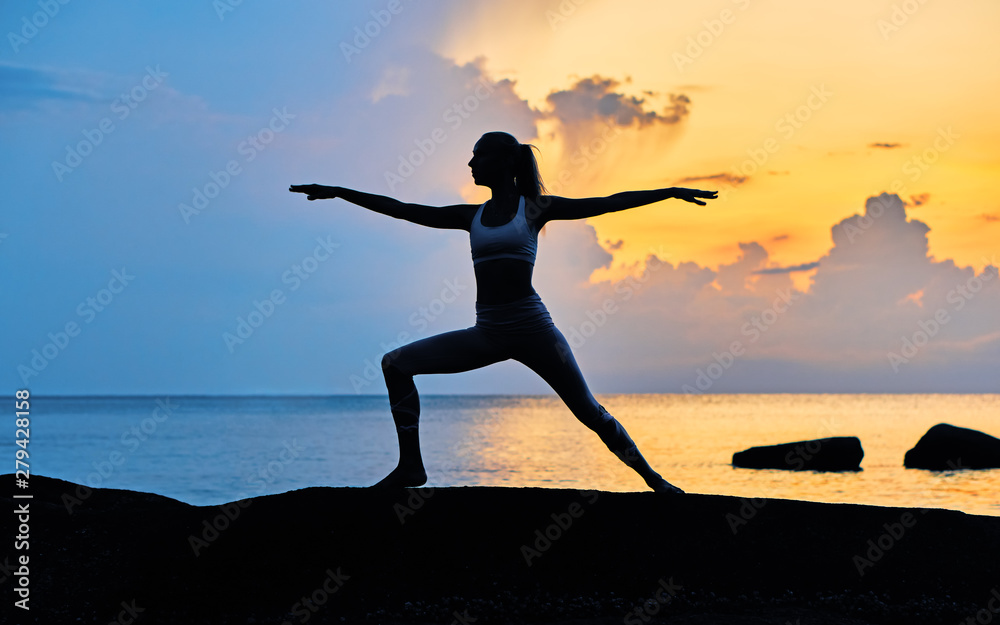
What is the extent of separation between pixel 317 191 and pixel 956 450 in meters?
31.7

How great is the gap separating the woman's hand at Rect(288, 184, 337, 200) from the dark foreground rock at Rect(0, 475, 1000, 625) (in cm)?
250

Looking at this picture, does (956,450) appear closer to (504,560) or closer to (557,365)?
(557,365)

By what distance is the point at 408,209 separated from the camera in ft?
24.3

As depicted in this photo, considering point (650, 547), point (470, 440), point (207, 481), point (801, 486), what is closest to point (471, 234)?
point (650, 547)

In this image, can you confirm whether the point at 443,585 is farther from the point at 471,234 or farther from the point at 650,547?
the point at 471,234

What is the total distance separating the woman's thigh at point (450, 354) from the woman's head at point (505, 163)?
1.23m

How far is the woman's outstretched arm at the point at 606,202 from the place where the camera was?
6.89 m

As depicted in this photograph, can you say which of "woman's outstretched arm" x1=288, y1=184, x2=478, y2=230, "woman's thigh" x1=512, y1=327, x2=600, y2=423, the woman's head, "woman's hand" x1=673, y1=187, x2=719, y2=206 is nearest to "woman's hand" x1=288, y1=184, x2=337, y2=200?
"woman's outstretched arm" x1=288, y1=184, x2=478, y2=230
